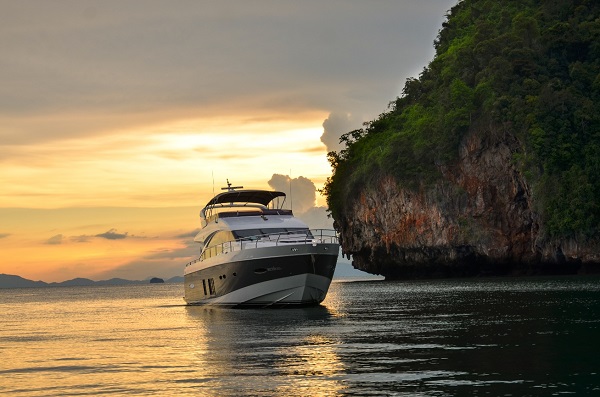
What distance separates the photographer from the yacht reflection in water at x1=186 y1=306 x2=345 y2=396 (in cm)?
2047

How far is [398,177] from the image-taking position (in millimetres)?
106438

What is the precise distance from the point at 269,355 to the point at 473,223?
74.8 metres

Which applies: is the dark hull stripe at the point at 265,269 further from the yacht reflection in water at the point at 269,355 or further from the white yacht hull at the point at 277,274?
the yacht reflection in water at the point at 269,355

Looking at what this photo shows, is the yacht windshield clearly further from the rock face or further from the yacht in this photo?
the rock face

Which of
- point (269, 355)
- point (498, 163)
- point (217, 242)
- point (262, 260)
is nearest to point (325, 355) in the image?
point (269, 355)

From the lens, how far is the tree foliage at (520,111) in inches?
3497

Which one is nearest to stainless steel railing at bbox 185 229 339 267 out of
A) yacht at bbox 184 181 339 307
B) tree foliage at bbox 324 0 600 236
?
yacht at bbox 184 181 339 307

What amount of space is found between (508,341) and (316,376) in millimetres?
8265

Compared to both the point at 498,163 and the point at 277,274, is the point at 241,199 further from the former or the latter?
the point at 498,163

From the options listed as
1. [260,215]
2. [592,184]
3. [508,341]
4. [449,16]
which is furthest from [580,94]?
[508,341]

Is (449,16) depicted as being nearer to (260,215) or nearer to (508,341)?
(260,215)

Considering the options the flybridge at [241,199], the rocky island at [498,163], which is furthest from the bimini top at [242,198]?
the rocky island at [498,163]

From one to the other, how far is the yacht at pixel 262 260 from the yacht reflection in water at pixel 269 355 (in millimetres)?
3370

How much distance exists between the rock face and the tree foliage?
6.04 ft
